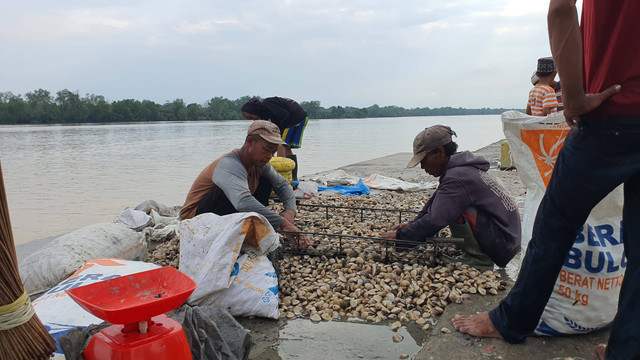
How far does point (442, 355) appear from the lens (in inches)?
71.9

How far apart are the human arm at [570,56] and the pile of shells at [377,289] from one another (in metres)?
1.29

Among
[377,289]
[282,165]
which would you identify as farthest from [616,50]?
[282,165]

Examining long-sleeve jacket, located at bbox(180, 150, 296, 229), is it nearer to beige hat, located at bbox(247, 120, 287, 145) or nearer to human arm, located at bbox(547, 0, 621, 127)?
beige hat, located at bbox(247, 120, 287, 145)

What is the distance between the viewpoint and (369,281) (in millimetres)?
2633

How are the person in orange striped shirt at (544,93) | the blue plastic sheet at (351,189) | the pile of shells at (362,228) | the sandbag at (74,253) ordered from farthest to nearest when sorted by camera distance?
the blue plastic sheet at (351,189), the person in orange striped shirt at (544,93), the pile of shells at (362,228), the sandbag at (74,253)

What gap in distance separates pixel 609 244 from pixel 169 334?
1737mm

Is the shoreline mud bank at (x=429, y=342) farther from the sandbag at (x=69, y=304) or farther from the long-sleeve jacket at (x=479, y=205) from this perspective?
the sandbag at (x=69, y=304)

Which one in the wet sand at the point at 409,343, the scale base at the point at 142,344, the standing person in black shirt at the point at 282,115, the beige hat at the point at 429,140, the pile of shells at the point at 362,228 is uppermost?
the standing person in black shirt at the point at 282,115

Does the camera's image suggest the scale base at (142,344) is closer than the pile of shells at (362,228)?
Yes

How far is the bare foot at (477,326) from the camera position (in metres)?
1.86

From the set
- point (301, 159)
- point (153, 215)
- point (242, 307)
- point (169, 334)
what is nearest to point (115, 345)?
point (169, 334)

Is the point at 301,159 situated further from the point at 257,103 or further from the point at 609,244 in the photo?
the point at 609,244

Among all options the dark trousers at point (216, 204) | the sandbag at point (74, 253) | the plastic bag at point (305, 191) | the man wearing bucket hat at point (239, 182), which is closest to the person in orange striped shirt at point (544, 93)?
the plastic bag at point (305, 191)

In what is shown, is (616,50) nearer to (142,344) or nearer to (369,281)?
(142,344)
